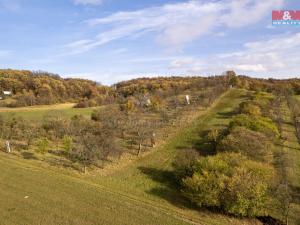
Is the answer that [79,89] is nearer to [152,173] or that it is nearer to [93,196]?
[152,173]

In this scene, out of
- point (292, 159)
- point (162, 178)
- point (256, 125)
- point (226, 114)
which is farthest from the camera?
point (226, 114)

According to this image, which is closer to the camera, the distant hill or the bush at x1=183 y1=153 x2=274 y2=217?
the bush at x1=183 y1=153 x2=274 y2=217

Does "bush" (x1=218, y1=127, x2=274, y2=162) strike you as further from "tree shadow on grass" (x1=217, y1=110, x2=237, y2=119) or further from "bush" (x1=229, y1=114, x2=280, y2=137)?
"tree shadow on grass" (x1=217, y1=110, x2=237, y2=119)

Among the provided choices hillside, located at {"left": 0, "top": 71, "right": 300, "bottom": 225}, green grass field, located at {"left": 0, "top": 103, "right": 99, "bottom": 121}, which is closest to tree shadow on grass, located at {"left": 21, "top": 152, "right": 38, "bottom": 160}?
hillside, located at {"left": 0, "top": 71, "right": 300, "bottom": 225}

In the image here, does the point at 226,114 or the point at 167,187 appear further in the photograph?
the point at 226,114

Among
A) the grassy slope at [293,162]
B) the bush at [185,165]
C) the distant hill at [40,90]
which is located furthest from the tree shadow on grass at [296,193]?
the distant hill at [40,90]

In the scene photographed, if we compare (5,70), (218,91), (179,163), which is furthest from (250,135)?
(5,70)

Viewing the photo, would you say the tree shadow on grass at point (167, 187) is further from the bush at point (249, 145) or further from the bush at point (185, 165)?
the bush at point (249, 145)

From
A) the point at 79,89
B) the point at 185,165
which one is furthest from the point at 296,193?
the point at 79,89
